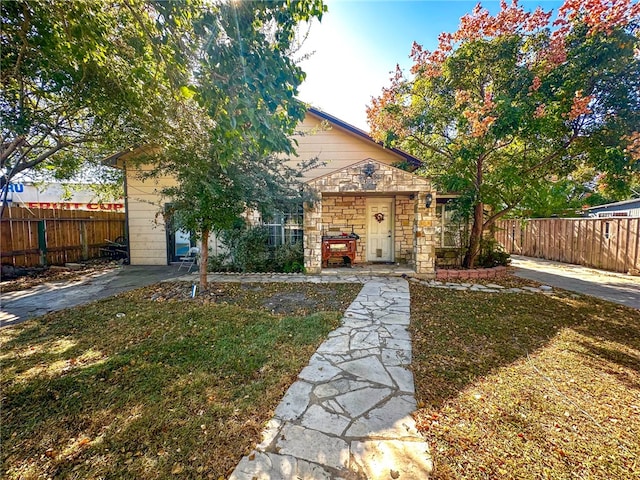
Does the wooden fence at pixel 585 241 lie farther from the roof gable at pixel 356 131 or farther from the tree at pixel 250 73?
the tree at pixel 250 73

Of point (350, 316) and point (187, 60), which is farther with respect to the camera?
point (350, 316)

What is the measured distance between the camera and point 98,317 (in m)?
4.53

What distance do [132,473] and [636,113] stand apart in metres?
9.55

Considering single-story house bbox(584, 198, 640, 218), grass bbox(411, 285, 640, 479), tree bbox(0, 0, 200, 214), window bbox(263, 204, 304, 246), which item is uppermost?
tree bbox(0, 0, 200, 214)

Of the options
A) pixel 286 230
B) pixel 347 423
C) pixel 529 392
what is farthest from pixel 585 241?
pixel 347 423

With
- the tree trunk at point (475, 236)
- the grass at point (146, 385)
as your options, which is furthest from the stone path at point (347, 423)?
the tree trunk at point (475, 236)

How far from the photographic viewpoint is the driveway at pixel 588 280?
19.2 feet

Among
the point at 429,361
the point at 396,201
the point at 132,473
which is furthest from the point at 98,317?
the point at 396,201

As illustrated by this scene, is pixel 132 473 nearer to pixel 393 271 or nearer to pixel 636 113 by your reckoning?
pixel 393 271

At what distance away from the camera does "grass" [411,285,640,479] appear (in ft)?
6.01

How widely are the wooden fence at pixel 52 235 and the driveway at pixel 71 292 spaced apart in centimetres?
239

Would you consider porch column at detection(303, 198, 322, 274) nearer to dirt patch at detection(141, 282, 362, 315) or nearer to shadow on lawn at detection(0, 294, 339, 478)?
dirt patch at detection(141, 282, 362, 315)

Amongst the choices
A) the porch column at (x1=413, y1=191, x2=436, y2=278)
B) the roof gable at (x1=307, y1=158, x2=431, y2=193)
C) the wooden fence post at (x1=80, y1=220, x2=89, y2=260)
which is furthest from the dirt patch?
the wooden fence post at (x1=80, y1=220, x2=89, y2=260)

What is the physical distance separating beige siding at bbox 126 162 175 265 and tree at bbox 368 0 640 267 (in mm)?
8157
